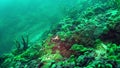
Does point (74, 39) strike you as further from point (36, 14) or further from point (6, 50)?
point (36, 14)

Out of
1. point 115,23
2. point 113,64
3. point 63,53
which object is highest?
point 115,23

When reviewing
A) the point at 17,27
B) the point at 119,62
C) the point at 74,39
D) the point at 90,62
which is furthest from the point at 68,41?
the point at 17,27

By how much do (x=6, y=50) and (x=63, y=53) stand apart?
46.3 ft

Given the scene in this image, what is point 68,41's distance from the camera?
991 centimetres

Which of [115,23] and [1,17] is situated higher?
[1,17]

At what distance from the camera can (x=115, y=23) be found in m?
9.41

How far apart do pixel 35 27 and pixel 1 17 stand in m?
6.60

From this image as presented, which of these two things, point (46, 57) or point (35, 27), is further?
point (35, 27)

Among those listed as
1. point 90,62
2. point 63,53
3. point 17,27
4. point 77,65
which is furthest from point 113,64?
point 17,27

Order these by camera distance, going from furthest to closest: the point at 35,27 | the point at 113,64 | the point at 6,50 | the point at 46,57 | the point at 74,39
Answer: the point at 35,27 → the point at 6,50 → the point at 74,39 → the point at 46,57 → the point at 113,64

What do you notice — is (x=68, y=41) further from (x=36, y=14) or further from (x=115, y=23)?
(x=36, y=14)

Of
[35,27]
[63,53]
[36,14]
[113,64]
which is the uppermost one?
[36,14]

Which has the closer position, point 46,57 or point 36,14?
point 46,57

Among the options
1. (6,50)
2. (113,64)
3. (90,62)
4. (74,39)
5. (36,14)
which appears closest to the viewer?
(113,64)
